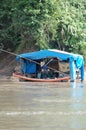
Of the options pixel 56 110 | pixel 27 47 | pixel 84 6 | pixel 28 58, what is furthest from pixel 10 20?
pixel 56 110

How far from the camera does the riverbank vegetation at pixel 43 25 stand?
4022cm

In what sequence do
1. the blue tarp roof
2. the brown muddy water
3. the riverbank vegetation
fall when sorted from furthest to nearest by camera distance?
the riverbank vegetation
the blue tarp roof
the brown muddy water

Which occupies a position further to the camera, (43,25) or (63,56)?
(43,25)

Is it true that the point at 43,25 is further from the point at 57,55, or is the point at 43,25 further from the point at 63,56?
the point at 63,56

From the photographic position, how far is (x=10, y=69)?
4244 cm

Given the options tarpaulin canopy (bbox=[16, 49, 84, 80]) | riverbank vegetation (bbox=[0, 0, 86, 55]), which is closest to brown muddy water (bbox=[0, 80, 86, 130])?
tarpaulin canopy (bbox=[16, 49, 84, 80])

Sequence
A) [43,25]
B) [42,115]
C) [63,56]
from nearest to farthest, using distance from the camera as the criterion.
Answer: [42,115]
[63,56]
[43,25]

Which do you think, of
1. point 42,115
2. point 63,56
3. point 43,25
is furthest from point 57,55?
point 42,115

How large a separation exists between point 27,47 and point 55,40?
2710 mm

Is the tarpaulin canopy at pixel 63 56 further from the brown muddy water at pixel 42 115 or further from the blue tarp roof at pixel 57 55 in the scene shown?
the brown muddy water at pixel 42 115

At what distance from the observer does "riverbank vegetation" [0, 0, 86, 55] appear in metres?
40.2

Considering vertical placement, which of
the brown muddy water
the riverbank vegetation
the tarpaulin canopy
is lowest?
the brown muddy water

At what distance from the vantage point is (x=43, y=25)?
40469 mm

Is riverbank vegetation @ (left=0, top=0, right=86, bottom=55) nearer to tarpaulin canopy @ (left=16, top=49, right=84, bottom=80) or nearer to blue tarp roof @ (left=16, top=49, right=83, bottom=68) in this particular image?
blue tarp roof @ (left=16, top=49, right=83, bottom=68)
